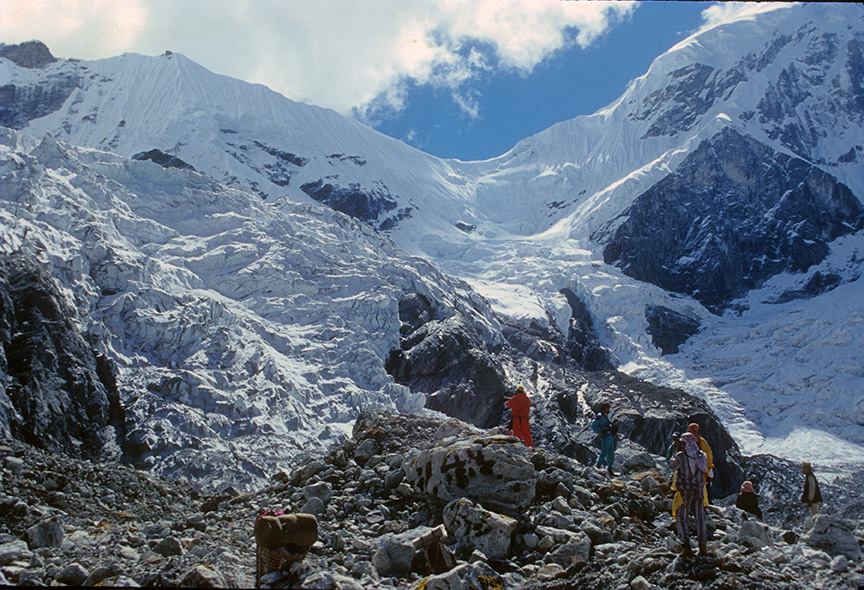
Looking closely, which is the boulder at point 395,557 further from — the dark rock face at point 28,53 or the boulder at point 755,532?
the dark rock face at point 28,53

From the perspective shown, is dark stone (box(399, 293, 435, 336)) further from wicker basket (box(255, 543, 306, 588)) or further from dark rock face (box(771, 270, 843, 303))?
dark rock face (box(771, 270, 843, 303))

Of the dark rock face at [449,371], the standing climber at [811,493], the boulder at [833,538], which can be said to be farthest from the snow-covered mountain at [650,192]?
the boulder at [833,538]

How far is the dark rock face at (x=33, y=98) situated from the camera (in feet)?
490

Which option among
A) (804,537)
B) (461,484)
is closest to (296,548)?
(461,484)

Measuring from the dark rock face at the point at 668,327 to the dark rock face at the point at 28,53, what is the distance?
437 feet

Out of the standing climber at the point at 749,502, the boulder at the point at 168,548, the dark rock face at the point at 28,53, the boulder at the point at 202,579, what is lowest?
the boulder at the point at 168,548

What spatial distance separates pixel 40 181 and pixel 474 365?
41.1 meters

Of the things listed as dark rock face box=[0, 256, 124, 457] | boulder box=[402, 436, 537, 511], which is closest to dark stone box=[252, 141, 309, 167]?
dark rock face box=[0, 256, 124, 457]

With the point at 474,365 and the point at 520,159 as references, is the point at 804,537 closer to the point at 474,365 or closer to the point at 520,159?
the point at 474,365

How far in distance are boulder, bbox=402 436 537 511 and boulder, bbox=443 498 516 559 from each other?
660 mm

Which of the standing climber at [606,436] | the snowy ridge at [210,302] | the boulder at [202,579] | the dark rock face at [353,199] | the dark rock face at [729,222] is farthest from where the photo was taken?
the dark rock face at [729,222]

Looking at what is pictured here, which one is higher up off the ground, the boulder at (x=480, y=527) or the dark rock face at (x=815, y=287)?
the dark rock face at (x=815, y=287)

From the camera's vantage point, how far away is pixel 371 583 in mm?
10484

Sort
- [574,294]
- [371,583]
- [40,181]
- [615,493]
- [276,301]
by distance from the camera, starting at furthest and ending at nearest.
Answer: [574,294]
[276,301]
[40,181]
[615,493]
[371,583]
